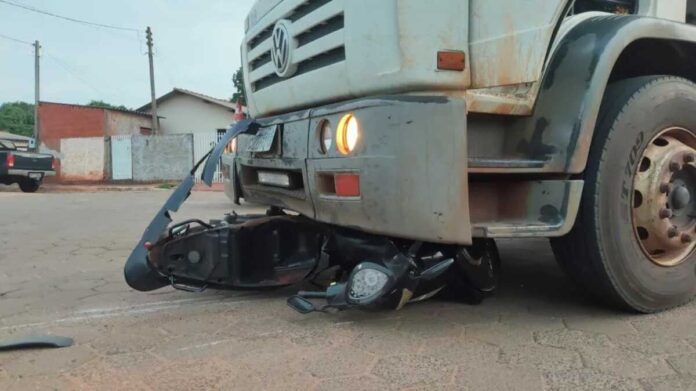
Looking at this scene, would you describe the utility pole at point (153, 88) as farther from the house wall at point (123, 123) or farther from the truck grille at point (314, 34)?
the truck grille at point (314, 34)

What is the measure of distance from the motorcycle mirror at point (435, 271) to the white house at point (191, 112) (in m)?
34.5

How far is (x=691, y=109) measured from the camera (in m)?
3.16

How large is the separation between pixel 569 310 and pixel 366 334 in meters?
1.16

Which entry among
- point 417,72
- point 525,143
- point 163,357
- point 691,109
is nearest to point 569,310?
point 525,143

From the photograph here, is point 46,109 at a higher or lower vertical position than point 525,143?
higher

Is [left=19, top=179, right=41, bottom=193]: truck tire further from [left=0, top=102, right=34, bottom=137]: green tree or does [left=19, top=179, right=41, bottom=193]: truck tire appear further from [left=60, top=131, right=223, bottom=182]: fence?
[left=0, top=102, right=34, bottom=137]: green tree

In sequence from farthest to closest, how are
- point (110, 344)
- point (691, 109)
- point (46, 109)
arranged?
point (46, 109), point (691, 109), point (110, 344)

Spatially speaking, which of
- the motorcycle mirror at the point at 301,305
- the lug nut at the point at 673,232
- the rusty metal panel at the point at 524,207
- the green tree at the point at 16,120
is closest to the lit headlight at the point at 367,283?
the motorcycle mirror at the point at 301,305

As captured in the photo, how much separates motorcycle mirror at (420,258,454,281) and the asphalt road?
0.30 m

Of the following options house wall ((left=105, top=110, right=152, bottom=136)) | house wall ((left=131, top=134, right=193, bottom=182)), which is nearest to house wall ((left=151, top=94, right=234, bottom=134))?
house wall ((left=105, top=110, right=152, bottom=136))

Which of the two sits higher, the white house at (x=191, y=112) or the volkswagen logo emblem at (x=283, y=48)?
the white house at (x=191, y=112)

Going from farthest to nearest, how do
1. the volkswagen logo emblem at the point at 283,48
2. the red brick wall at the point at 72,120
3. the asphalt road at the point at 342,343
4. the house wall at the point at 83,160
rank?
1. the red brick wall at the point at 72,120
2. the house wall at the point at 83,160
3. the volkswagen logo emblem at the point at 283,48
4. the asphalt road at the point at 342,343

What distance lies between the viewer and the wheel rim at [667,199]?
297 centimetres

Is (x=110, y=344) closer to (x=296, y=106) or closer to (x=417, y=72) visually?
(x=296, y=106)
